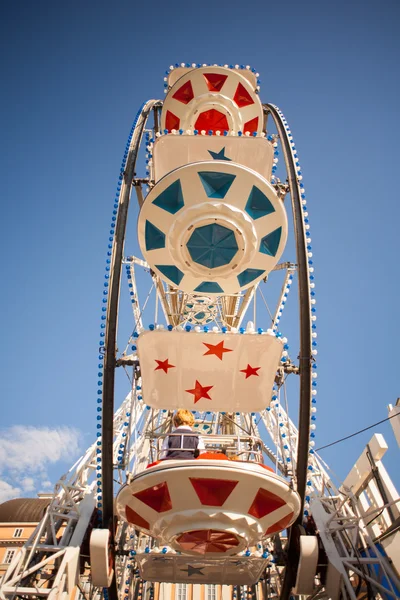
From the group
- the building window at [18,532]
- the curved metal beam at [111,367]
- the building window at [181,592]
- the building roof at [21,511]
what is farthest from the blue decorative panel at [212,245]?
the building window at [18,532]

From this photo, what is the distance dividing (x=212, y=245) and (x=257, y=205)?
3.44 ft

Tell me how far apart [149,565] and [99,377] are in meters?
3.91

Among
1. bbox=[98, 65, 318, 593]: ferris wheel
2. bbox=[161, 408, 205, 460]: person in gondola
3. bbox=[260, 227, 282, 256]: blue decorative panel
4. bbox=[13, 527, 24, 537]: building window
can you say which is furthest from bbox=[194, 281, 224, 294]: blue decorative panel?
bbox=[13, 527, 24, 537]: building window

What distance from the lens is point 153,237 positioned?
758 centimetres

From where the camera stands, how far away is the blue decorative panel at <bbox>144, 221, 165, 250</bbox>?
7.47m

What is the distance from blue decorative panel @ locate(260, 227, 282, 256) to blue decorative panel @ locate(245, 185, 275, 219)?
0.41 m

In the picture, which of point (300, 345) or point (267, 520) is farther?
point (300, 345)

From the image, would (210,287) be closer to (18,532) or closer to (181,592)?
(181,592)

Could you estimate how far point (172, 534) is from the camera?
596 cm

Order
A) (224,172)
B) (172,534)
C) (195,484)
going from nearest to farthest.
Answer: (195,484)
(172,534)
(224,172)

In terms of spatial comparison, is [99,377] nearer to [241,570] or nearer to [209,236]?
[209,236]

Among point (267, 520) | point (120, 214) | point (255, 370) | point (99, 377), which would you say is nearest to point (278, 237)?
point (255, 370)

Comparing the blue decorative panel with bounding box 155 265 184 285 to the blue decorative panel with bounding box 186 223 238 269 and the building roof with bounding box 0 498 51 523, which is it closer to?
the blue decorative panel with bounding box 186 223 238 269

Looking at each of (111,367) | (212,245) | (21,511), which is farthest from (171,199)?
(21,511)
